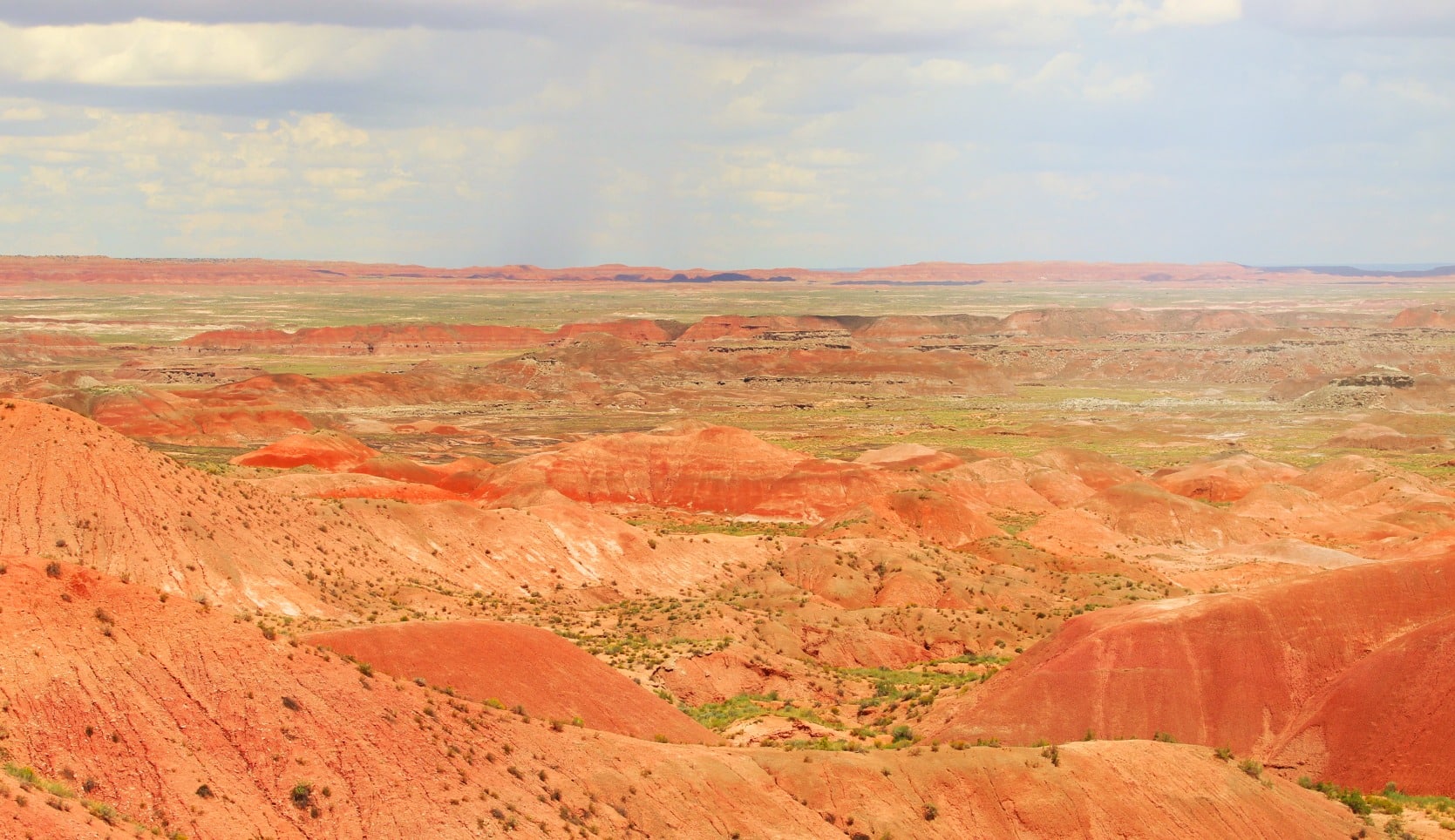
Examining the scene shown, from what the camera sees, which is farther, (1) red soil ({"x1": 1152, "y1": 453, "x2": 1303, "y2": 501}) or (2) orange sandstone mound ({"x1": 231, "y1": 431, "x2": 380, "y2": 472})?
(1) red soil ({"x1": 1152, "y1": 453, "x2": 1303, "y2": 501})

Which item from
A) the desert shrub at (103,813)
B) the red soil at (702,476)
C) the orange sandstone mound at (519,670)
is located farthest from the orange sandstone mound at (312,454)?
the desert shrub at (103,813)

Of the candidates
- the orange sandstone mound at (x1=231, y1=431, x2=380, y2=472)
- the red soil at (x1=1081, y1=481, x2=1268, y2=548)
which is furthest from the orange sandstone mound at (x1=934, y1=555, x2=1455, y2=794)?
the orange sandstone mound at (x1=231, y1=431, x2=380, y2=472)

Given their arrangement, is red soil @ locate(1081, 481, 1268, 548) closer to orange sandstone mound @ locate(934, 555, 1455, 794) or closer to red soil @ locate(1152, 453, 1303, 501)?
red soil @ locate(1152, 453, 1303, 501)

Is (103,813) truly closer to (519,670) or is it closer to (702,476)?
(519,670)

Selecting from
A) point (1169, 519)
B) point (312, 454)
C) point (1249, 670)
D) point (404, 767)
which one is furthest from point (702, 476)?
point (404, 767)

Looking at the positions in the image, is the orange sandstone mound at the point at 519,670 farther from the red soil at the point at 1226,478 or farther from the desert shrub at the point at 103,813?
the red soil at the point at 1226,478

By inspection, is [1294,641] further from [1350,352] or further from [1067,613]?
[1350,352]
